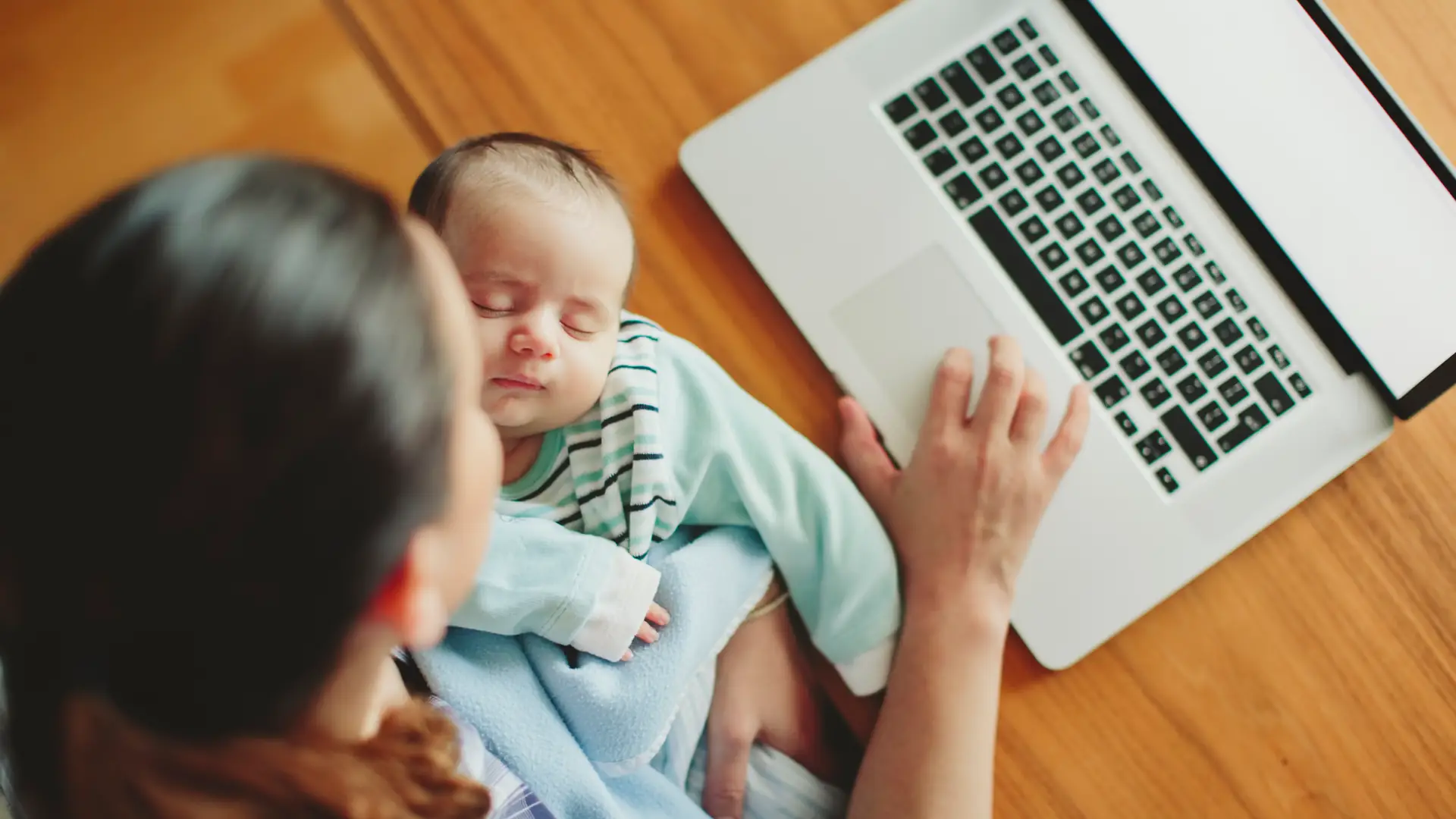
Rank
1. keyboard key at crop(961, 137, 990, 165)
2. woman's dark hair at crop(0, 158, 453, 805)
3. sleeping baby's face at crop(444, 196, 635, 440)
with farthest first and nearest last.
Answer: keyboard key at crop(961, 137, 990, 165)
sleeping baby's face at crop(444, 196, 635, 440)
woman's dark hair at crop(0, 158, 453, 805)

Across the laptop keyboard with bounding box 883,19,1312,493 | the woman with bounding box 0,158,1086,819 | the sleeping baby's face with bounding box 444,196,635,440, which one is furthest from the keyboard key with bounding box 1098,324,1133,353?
the woman with bounding box 0,158,1086,819

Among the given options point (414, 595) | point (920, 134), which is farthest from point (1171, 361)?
point (414, 595)

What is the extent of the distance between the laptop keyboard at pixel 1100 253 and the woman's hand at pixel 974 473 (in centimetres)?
5

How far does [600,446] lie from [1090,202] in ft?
1.24

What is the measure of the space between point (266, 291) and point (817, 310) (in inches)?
16.7

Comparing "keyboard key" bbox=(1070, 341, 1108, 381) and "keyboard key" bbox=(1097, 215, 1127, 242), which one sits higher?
"keyboard key" bbox=(1097, 215, 1127, 242)

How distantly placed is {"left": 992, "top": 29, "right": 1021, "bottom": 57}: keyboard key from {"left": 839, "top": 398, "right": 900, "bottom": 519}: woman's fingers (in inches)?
10.7

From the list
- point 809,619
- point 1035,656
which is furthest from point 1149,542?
point 809,619

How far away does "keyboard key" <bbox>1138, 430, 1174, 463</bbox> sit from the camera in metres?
0.62

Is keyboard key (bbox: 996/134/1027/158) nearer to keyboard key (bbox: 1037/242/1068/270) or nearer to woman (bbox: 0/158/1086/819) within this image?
keyboard key (bbox: 1037/242/1068/270)

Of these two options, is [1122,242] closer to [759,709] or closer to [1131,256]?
[1131,256]

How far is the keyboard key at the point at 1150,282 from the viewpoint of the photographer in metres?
0.64

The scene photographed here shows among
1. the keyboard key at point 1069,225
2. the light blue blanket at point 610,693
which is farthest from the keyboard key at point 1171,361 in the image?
the light blue blanket at point 610,693

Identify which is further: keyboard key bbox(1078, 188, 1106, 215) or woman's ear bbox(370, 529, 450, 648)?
keyboard key bbox(1078, 188, 1106, 215)
